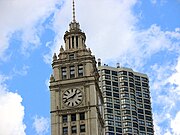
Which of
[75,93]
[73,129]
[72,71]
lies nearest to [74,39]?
[72,71]

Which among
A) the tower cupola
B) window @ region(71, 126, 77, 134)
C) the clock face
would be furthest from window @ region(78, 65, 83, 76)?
window @ region(71, 126, 77, 134)

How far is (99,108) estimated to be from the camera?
5034 inches

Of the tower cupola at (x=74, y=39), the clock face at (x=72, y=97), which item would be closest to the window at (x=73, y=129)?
the clock face at (x=72, y=97)

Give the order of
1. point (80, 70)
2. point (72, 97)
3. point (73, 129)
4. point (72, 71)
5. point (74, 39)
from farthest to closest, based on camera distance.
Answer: point (74, 39)
point (72, 71)
point (80, 70)
point (72, 97)
point (73, 129)

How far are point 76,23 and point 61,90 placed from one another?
728 inches

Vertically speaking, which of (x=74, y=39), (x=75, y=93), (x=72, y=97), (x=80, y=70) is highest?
(x=74, y=39)

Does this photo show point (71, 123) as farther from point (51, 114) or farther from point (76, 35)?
point (76, 35)

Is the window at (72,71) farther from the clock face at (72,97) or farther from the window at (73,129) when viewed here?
the window at (73,129)

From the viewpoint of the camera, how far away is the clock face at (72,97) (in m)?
124

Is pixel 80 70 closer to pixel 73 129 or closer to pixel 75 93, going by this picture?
pixel 75 93

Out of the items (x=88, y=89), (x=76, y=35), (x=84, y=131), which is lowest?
(x=84, y=131)

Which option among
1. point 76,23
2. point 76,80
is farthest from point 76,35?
point 76,80

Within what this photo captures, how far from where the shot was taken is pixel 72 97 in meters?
125

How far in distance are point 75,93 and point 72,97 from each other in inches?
41.1
